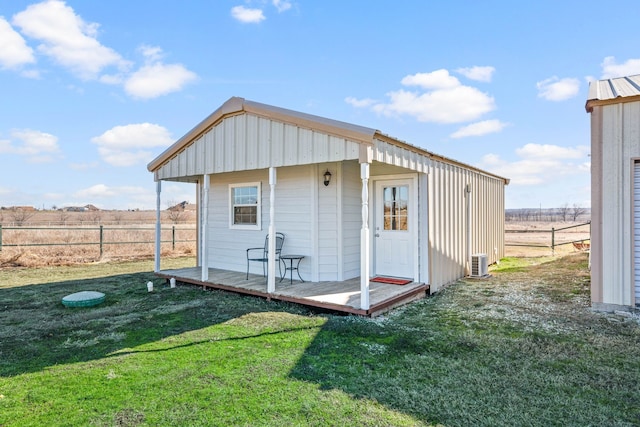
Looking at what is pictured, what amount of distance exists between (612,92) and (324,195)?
15.4 ft

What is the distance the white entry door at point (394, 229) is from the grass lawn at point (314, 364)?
3.25ft

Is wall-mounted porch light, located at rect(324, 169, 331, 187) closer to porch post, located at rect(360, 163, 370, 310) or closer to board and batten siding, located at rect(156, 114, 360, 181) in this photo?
board and batten siding, located at rect(156, 114, 360, 181)

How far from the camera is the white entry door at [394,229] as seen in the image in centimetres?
633

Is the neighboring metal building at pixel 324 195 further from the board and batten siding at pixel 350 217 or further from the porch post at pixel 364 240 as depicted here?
the porch post at pixel 364 240

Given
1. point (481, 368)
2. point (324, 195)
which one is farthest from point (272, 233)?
point (481, 368)

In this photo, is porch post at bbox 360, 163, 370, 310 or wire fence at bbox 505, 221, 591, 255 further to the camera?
wire fence at bbox 505, 221, 591, 255

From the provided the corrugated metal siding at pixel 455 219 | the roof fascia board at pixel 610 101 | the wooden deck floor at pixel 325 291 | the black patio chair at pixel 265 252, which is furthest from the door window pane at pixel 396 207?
the roof fascia board at pixel 610 101

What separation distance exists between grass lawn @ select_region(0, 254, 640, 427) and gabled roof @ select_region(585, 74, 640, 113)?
3.02 m

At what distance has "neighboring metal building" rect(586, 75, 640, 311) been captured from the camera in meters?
4.77

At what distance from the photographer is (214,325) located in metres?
4.39

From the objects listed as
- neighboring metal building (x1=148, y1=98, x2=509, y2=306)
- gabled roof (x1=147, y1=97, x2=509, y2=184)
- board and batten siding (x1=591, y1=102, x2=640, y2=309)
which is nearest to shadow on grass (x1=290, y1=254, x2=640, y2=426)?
board and batten siding (x1=591, y1=102, x2=640, y2=309)

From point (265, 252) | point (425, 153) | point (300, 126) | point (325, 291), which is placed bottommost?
point (325, 291)

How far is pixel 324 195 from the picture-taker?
6301 mm

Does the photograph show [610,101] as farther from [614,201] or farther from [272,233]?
[272,233]
